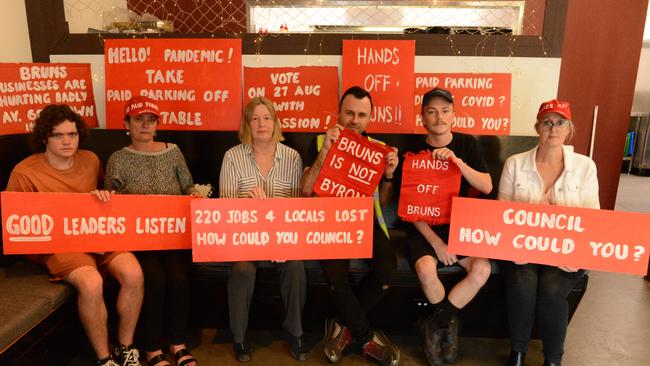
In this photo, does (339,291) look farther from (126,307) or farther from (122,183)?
(122,183)

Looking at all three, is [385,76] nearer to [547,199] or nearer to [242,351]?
[547,199]

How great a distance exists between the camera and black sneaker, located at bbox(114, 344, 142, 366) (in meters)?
1.95

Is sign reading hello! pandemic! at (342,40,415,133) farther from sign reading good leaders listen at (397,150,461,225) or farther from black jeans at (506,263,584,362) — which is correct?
black jeans at (506,263,584,362)

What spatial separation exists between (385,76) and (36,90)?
2.16 meters

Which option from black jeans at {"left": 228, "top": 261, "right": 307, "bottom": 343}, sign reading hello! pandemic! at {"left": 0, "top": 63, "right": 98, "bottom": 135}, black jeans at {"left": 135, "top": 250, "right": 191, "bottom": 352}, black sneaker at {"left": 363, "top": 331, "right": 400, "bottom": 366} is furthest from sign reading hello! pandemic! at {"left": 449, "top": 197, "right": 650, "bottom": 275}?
sign reading hello! pandemic! at {"left": 0, "top": 63, "right": 98, "bottom": 135}

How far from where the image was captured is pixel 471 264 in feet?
6.73

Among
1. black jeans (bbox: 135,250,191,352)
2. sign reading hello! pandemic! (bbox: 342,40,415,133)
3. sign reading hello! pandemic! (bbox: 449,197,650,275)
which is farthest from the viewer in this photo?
sign reading hello! pandemic! (bbox: 342,40,415,133)

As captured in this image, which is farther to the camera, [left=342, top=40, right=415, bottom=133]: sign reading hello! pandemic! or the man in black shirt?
[left=342, top=40, right=415, bottom=133]: sign reading hello! pandemic!

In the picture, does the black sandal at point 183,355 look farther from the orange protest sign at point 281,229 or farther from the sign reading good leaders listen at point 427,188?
the sign reading good leaders listen at point 427,188

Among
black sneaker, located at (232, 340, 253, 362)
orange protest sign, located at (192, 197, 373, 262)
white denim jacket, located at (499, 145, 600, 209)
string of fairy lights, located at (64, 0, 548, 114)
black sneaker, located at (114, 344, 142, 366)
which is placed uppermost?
string of fairy lights, located at (64, 0, 548, 114)

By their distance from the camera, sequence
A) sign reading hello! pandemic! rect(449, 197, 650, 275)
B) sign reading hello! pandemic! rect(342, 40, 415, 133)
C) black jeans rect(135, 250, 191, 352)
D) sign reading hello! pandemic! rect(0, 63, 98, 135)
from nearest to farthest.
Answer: sign reading hello! pandemic! rect(449, 197, 650, 275)
black jeans rect(135, 250, 191, 352)
sign reading hello! pandemic! rect(0, 63, 98, 135)
sign reading hello! pandemic! rect(342, 40, 415, 133)

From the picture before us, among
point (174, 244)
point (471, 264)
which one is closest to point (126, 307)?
point (174, 244)

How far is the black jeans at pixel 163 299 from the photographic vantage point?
1968 millimetres

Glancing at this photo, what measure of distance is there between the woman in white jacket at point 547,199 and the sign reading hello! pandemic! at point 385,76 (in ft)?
2.77
